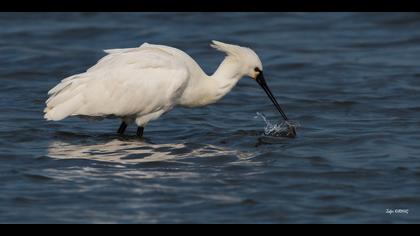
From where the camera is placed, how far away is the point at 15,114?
13.9 meters

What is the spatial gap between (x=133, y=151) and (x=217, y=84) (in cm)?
139

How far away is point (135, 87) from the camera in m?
12.0

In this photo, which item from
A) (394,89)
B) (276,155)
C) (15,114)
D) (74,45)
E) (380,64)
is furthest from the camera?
(74,45)

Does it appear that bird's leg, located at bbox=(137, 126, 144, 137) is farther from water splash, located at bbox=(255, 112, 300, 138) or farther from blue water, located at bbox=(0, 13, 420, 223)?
water splash, located at bbox=(255, 112, 300, 138)

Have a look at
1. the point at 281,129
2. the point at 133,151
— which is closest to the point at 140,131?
the point at 133,151

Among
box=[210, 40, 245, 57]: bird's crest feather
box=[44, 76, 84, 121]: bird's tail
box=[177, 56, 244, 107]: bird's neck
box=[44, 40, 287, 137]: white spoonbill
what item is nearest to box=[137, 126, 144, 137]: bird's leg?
box=[44, 40, 287, 137]: white spoonbill

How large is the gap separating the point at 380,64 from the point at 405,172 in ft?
22.6

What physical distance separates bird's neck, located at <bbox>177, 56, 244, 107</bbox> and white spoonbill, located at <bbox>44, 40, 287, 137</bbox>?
0.01m

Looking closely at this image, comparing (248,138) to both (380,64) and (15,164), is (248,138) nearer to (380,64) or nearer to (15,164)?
(15,164)

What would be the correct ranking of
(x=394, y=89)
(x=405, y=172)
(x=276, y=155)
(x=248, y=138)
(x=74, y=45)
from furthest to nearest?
1. (x=74, y=45)
2. (x=394, y=89)
3. (x=248, y=138)
4. (x=276, y=155)
5. (x=405, y=172)

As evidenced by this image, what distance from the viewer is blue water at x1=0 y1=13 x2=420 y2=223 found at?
9.62 m

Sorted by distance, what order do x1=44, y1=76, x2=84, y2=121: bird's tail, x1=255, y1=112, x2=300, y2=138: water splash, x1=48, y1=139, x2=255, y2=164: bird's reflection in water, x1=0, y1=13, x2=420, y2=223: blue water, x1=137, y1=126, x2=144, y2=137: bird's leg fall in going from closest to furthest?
x1=0, y1=13, x2=420, y2=223: blue water < x1=48, y1=139, x2=255, y2=164: bird's reflection in water < x1=44, y1=76, x2=84, y2=121: bird's tail < x1=137, y1=126, x2=144, y2=137: bird's leg < x1=255, y1=112, x2=300, y2=138: water splash

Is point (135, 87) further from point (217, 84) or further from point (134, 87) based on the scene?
point (217, 84)
